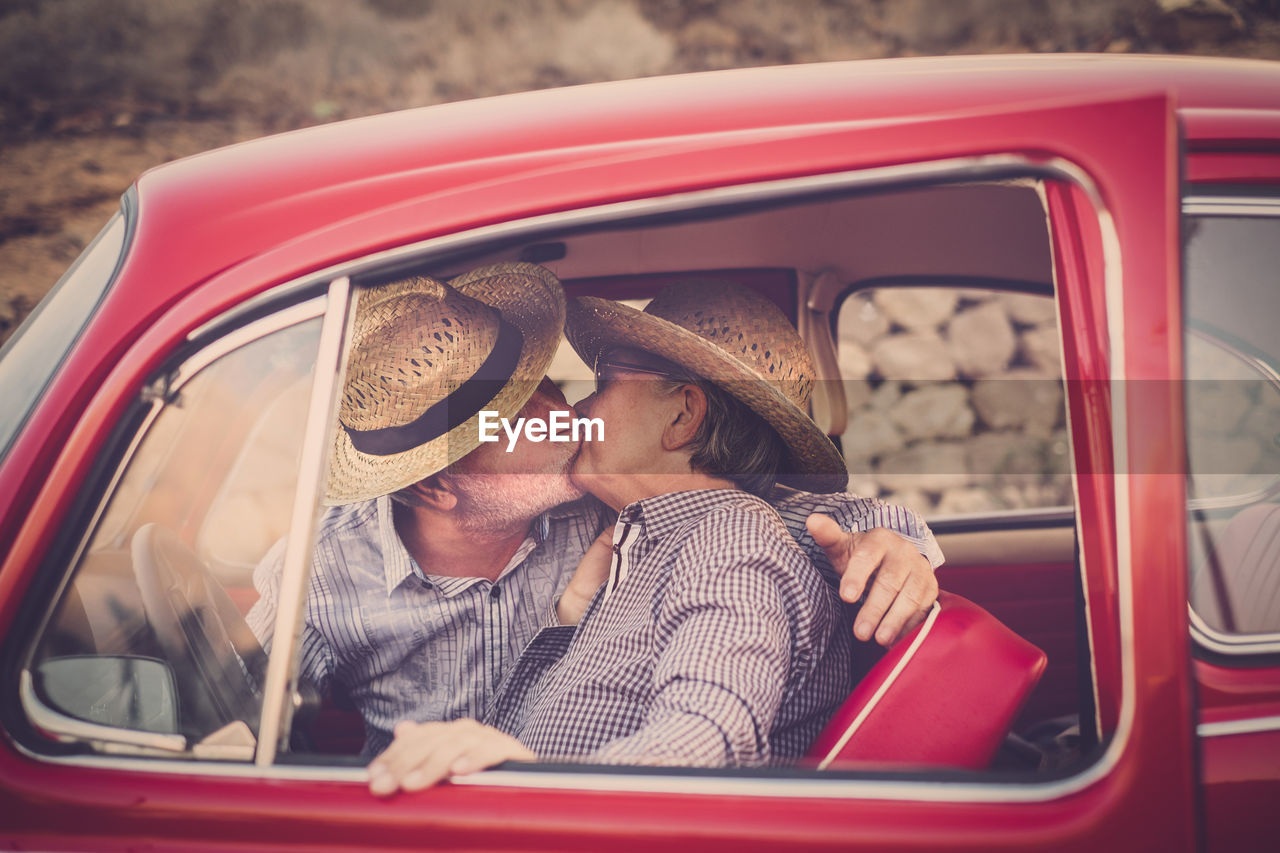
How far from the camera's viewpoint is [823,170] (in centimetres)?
102

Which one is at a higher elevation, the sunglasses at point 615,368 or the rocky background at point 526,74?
the rocky background at point 526,74

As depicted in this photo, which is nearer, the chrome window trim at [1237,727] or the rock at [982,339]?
the chrome window trim at [1237,727]

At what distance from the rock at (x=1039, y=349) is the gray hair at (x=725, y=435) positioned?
4865 millimetres

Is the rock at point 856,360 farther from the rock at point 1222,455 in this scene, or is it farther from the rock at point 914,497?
the rock at point 1222,455

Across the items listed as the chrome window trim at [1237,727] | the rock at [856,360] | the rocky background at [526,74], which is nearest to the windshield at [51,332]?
the chrome window trim at [1237,727]

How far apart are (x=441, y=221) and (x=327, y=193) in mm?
211

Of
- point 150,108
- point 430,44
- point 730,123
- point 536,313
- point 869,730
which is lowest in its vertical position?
point 869,730

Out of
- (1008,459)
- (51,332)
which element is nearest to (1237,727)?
(51,332)

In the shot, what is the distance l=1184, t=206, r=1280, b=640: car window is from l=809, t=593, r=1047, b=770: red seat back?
280mm

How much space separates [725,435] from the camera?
1694 mm

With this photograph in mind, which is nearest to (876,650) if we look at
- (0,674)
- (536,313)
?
(536,313)

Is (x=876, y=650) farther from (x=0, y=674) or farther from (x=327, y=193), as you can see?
(x=0, y=674)

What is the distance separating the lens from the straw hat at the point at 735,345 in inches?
62.8

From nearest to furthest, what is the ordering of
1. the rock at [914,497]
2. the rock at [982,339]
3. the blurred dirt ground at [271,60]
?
the rock at [914,497] → the rock at [982,339] → the blurred dirt ground at [271,60]
